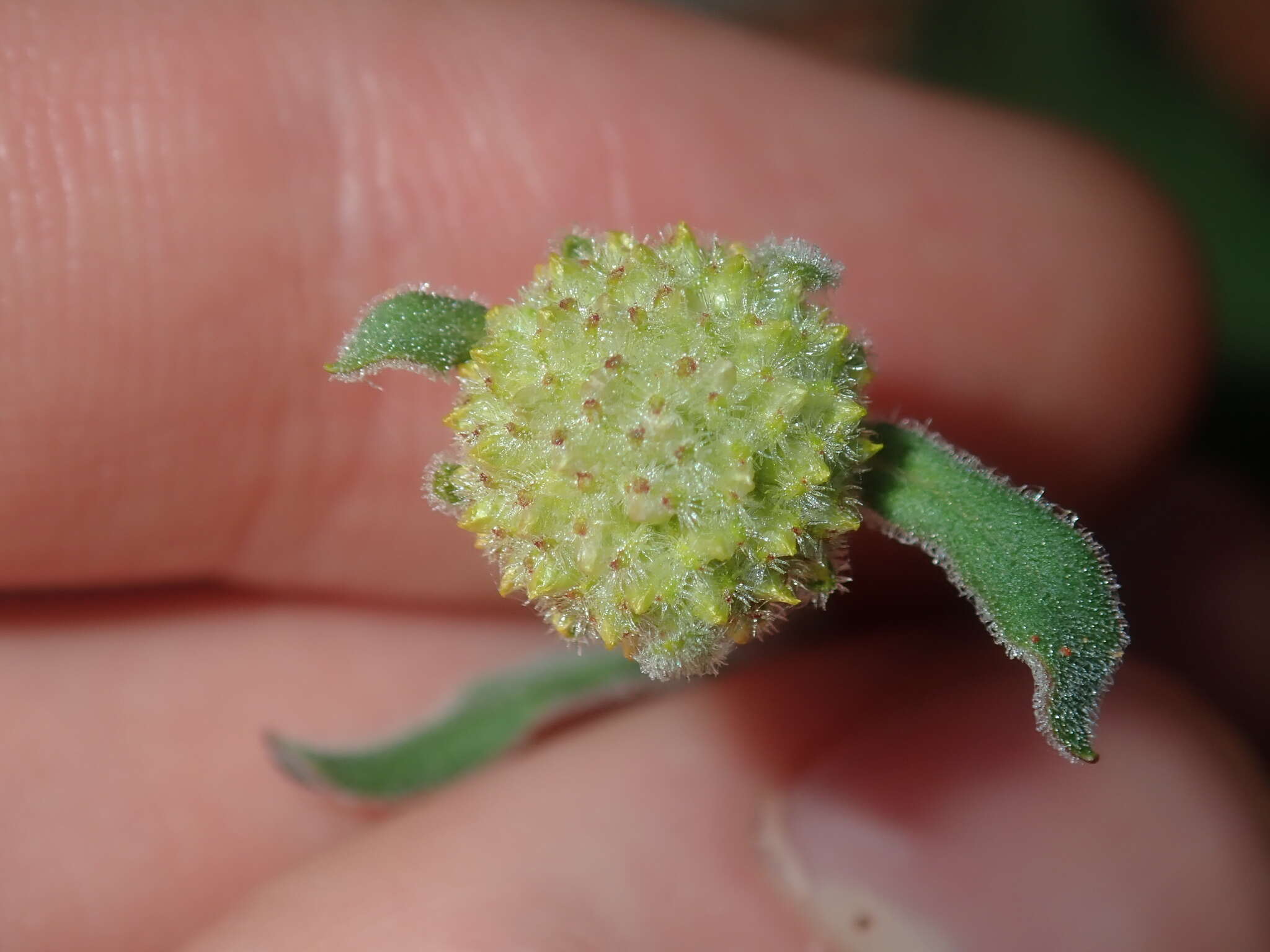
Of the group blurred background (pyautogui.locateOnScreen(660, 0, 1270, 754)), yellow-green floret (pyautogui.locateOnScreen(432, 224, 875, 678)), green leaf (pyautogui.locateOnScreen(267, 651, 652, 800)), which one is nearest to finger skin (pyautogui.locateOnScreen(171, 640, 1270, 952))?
green leaf (pyautogui.locateOnScreen(267, 651, 652, 800))

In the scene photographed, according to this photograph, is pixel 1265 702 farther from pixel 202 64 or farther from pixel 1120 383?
pixel 202 64

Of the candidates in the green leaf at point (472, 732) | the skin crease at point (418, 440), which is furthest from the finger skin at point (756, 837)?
the green leaf at point (472, 732)

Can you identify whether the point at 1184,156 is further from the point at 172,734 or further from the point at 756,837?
the point at 172,734

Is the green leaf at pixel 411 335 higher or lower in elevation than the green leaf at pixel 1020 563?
lower

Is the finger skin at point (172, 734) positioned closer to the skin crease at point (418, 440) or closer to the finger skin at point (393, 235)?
the skin crease at point (418, 440)

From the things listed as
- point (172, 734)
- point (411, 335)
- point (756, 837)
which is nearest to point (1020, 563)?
point (411, 335)

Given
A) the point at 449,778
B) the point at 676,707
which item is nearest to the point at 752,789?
the point at 676,707
